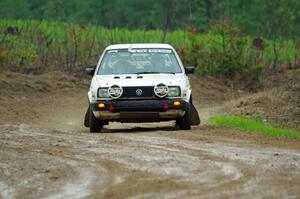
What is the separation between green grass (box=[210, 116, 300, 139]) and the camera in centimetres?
1755

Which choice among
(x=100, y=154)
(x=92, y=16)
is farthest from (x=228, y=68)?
(x=92, y=16)

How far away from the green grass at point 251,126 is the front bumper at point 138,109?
4.71ft

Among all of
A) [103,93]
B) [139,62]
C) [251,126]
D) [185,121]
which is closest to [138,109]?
[103,93]

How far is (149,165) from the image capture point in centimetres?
1131

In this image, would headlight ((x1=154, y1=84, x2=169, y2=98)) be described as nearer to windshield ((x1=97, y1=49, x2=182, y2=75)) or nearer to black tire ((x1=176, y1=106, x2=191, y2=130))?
black tire ((x1=176, y1=106, x2=191, y2=130))

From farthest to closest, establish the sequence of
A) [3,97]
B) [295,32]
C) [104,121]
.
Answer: [295,32] < [3,97] < [104,121]

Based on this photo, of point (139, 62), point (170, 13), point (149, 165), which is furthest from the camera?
point (170, 13)

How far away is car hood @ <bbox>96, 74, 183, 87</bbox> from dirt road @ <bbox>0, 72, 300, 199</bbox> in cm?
95

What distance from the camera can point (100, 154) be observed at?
1259 centimetres

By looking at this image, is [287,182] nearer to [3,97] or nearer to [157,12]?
[3,97]

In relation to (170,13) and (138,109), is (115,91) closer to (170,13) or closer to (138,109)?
(138,109)

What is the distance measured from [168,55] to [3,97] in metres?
9.98

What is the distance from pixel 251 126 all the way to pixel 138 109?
268 cm

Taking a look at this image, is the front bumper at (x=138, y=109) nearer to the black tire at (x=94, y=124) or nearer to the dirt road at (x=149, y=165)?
the black tire at (x=94, y=124)
